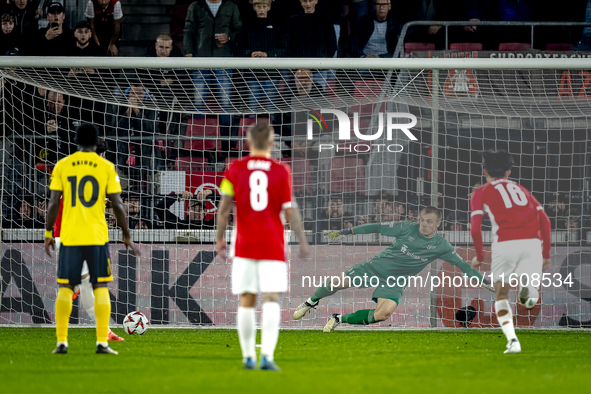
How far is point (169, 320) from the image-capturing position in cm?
761

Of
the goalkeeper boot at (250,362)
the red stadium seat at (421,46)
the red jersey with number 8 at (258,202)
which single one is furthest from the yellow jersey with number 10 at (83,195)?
the red stadium seat at (421,46)

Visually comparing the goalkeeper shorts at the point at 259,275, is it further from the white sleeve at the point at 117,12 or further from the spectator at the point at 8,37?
the spectator at the point at 8,37

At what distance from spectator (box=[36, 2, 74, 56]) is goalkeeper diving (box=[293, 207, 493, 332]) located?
19.0ft

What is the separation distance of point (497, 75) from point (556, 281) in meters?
2.66

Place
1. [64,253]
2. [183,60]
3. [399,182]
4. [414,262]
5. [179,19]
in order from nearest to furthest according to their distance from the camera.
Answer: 1. [64,253]
2. [183,60]
3. [414,262]
4. [399,182]
5. [179,19]

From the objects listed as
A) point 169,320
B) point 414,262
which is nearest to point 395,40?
point 414,262

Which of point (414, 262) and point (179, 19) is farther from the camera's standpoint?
point (179, 19)

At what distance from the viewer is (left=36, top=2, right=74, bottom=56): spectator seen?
10555 millimetres

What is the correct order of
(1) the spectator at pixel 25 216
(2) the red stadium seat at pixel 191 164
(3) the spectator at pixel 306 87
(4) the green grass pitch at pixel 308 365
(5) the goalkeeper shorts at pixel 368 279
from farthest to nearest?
(2) the red stadium seat at pixel 191 164 → (3) the spectator at pixel 306 87 → (1) the spectator at pixel 25 216 → (5) the goalkeeper shorts at pixel 368 279 → (4) the green grass pitch at pixel 308 365

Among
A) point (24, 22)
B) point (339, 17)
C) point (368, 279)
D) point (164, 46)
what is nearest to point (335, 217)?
point (368, 279)

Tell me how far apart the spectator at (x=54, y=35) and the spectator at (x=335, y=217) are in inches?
209

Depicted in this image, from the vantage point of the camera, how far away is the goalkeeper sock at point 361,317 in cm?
713

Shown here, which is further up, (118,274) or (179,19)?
(179,19)

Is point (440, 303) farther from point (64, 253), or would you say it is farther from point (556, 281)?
point (64, 253)
